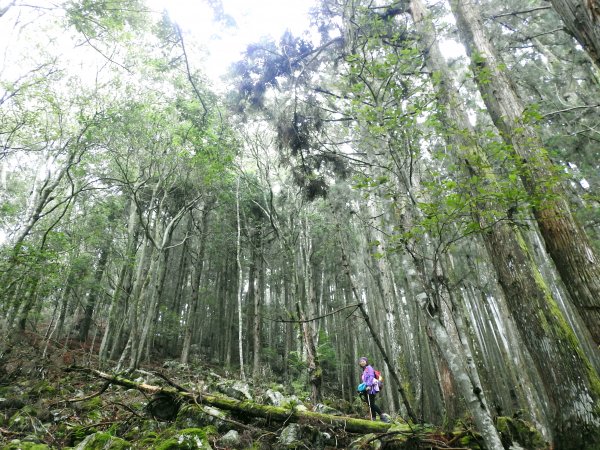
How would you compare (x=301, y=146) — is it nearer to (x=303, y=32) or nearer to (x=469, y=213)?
(x=303, y=32)

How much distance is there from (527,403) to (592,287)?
5871 millimetres

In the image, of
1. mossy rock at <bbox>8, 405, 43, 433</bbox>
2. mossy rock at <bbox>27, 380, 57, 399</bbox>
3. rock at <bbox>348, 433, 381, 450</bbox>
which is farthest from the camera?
mossy rock at <bbox>27, 380, 57, 399</bbox>

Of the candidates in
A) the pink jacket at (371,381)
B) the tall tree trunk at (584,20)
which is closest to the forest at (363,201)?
the tall tree trunk at (584,20)

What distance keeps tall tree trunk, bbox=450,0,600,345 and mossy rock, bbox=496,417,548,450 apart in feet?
4.33

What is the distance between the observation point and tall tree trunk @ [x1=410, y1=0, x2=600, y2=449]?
3373 mm

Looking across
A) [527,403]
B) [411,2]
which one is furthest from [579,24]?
[527,403]

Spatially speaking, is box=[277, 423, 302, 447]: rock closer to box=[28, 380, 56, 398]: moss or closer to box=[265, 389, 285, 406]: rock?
box=[265, 389, 285, 406]: rock

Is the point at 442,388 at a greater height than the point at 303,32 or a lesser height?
lesser

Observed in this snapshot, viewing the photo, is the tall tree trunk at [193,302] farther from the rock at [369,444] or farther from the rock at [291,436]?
the rock at [369,444]

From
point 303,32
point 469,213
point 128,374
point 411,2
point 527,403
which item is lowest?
point 527,403

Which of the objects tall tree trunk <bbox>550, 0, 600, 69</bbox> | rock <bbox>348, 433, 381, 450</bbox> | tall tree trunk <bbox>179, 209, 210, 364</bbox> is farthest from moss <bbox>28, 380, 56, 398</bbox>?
tall tree trunk <bbox>550, 0, 600, 69</bbox>

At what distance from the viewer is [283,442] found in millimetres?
4145

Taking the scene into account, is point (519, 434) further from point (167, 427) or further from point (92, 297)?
point (92, 297)

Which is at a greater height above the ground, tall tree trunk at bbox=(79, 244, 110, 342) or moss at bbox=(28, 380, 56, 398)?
tall tree trunk at bbox=(79, 244, 110, 342)
